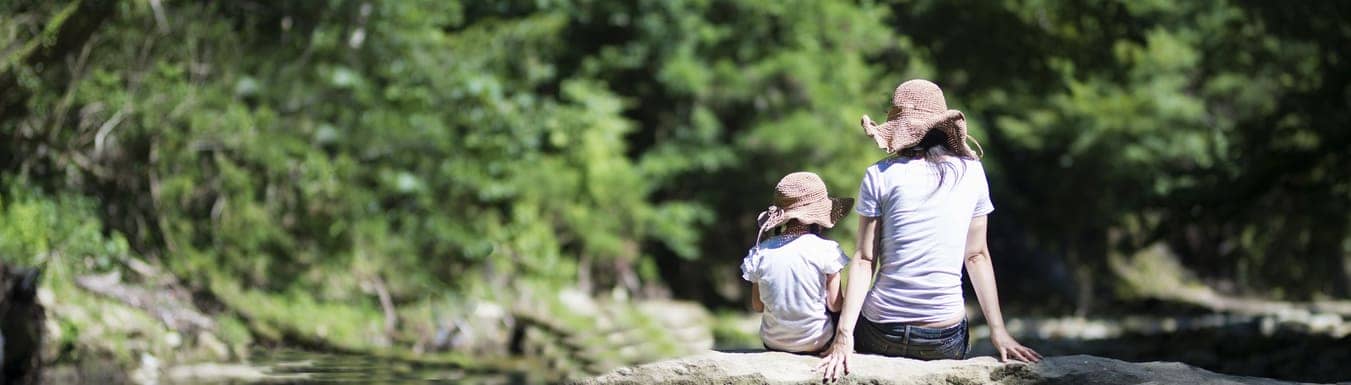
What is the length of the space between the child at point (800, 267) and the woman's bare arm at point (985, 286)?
0.34 meters

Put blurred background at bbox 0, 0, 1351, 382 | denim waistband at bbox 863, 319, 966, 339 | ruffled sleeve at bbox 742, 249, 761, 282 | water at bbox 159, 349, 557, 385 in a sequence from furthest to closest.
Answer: blurred background at bbox 0, 0, 1351, 382 → water at bbox 159, 349, 557, 385 → ruffled sleeve at bbox 742, 249, 761, 282 → denim waistband at bbox 863, 319, 966, 339

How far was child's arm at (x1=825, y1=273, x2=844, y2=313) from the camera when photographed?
3.77 meters

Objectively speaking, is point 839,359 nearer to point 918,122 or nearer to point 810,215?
point 810,215

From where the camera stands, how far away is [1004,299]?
19531 mm

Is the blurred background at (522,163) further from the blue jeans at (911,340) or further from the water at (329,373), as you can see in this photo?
the blue jeans at (911,340)

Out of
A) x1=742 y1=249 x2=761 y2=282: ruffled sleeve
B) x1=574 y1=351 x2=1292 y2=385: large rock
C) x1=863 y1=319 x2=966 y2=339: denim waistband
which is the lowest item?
x1=574 y1=351 x2=1292 y2=385: large rock

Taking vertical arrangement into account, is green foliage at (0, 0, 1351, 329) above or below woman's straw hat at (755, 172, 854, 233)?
above

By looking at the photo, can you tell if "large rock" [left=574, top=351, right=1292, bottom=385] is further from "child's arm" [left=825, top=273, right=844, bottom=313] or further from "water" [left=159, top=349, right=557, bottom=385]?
"water" [left=159, top=349, right=557, bottom=385]

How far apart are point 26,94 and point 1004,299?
45.1 feet

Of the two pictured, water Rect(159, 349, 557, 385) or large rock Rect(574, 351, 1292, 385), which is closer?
large rock Rect(574, 351, 1292, 385)

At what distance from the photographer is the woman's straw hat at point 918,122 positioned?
3.66 meters

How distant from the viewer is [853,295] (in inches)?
142

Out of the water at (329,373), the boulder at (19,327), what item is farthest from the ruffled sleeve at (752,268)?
the boulder at (19,327)

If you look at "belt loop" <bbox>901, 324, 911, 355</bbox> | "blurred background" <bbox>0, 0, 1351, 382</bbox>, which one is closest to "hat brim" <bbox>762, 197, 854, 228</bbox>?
"belt loop" <bbox>901, 324, 911, 355</bbox>
